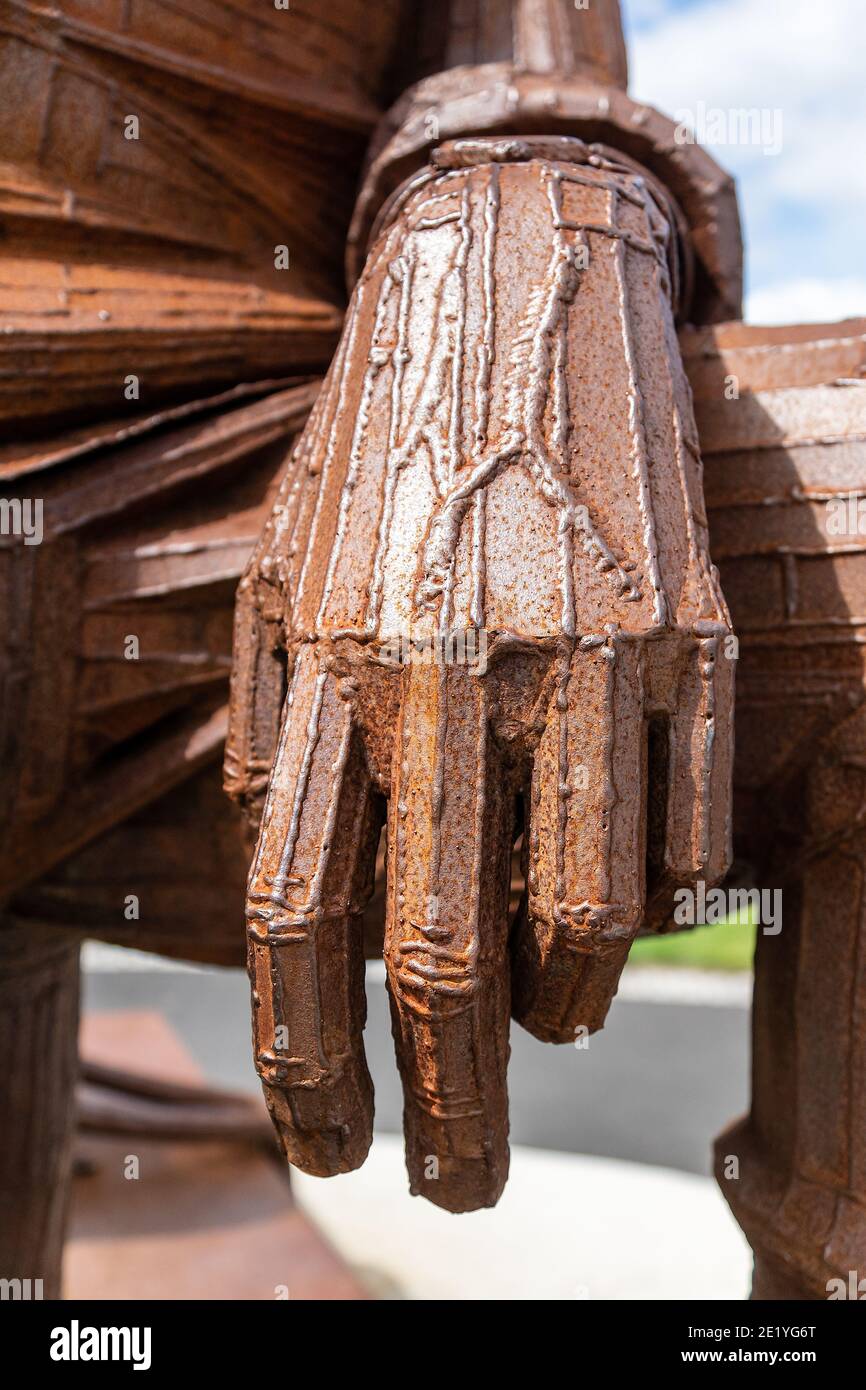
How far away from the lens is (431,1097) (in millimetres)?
856

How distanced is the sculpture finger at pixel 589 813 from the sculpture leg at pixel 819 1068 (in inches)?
12.4

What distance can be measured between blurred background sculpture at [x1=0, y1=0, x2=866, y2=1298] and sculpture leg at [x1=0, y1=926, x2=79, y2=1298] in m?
0.01

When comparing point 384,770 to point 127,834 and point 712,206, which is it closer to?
point 127,834

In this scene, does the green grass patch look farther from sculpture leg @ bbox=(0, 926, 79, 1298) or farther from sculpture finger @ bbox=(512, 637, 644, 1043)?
sculpture finger @ bbox=(512, 637, 644, 1043)

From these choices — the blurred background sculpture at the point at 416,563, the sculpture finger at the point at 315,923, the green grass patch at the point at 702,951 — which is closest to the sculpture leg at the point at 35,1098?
the blurred background sculpture at the point at 416,563

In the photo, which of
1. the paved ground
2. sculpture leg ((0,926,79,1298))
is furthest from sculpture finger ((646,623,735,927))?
the paved ground

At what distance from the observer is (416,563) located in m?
0.86

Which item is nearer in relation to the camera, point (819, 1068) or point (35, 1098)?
point (819, 1068)

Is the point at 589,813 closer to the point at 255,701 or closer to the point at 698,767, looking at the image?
the point at 698,767

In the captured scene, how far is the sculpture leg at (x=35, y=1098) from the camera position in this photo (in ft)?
5.25

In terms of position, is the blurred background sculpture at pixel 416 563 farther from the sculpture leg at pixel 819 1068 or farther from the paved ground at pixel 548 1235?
the paved ground at pixel 548 1235

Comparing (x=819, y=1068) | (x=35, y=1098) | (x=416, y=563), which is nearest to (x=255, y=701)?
(x=416, y=563)

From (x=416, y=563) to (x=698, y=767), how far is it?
24cm
